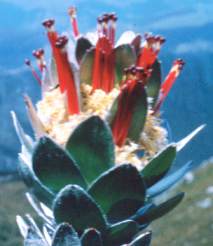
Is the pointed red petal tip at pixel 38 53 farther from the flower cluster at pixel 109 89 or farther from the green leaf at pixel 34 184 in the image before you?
the green leaf at pixel 34 184

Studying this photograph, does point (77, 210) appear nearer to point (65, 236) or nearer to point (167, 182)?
point (65, 236)

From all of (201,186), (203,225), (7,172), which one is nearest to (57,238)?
(203,225)

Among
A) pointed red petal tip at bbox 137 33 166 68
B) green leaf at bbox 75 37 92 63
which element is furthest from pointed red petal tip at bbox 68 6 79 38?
pointed red petal tip at bbox 137 33 166 68

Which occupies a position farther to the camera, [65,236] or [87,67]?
[87,67]

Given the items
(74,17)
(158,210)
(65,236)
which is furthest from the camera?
(74,17)

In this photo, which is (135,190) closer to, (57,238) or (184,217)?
(57,238)

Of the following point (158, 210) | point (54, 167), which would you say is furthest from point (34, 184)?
point (158, 210)

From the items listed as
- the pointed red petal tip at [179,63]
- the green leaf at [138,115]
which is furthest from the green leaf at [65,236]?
the pointed red petal tip at [179,63]

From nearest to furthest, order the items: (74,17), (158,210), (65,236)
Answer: (65,236) < (158,210) < (74,17)

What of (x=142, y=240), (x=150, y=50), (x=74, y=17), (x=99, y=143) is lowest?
(x=142, y=240)
